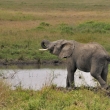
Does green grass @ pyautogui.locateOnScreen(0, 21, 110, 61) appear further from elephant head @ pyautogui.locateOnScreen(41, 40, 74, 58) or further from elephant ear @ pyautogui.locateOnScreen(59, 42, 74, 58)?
elephant ear @ pyautogui.locateOnScreen(59, 42, 74, 58)

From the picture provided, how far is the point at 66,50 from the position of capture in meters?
11.1

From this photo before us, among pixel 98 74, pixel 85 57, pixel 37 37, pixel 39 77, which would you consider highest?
pixel 85 57

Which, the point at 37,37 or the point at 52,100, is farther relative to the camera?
the point at 37,37

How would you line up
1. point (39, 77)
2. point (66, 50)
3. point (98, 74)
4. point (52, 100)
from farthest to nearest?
point (39, 77) < point (66, 50) < point (98, 74) < point (52, 100)

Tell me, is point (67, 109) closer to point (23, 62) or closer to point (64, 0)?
point (23, 62)

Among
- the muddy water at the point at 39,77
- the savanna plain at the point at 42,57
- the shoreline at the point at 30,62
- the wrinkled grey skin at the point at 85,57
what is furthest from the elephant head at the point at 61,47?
the shoreline at the point at 30,62

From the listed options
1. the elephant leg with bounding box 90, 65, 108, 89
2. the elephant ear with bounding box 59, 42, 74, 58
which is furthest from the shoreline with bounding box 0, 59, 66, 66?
the elephant leg with bounding box 90, 65, 108, 89

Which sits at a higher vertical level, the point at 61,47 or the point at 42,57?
the point at 61,47

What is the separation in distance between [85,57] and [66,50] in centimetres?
56

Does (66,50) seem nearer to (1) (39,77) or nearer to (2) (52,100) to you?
(2) (52,100)

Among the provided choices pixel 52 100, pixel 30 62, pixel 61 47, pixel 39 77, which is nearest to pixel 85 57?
pixel 61 47

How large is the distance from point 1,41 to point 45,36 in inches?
96.8

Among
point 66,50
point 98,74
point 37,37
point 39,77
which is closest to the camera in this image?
point 98,74

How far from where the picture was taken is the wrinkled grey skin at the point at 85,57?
10.5m
